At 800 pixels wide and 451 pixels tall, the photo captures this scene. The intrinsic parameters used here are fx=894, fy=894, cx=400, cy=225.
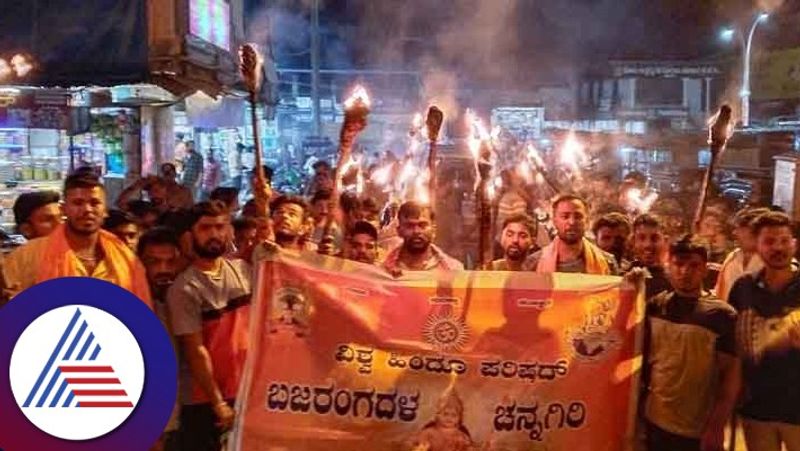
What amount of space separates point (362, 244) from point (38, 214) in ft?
6.20

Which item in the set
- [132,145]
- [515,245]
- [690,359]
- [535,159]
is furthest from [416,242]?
[132,145]

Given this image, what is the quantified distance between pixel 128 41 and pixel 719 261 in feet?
19.7

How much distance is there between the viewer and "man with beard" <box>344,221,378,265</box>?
5.37 m

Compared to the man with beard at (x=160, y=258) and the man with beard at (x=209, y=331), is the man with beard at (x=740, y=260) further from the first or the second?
the man with beard at (x=160, y=258)

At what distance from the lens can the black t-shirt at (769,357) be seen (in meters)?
4.25

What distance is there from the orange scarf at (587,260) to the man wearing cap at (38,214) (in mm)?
2840

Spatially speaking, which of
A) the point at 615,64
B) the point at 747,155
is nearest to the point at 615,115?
the point at 615,64

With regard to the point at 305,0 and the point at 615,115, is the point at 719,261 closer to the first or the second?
the point at 305,0

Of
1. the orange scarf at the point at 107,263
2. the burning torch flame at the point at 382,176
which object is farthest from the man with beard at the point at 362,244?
the burning torch flame at the point at 382,176

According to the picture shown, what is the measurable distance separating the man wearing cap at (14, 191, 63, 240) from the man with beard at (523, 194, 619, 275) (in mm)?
2836

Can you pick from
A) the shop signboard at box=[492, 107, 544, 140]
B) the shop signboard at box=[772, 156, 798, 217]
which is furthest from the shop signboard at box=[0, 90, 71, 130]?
the shop signboard at box=[492, 107, 544, 140]

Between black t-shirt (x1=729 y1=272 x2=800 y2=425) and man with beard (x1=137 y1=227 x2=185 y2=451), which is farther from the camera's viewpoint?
man with beard (x1=137 y1=227 x2=185 y2=451)

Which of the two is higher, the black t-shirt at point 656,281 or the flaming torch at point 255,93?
the flaming torch at point 255,93

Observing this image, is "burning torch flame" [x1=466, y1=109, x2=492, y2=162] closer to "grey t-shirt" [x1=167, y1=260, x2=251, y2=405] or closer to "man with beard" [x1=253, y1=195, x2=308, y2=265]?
"man with beard" [x1=253, y1=195, x2=308, y2=265]
